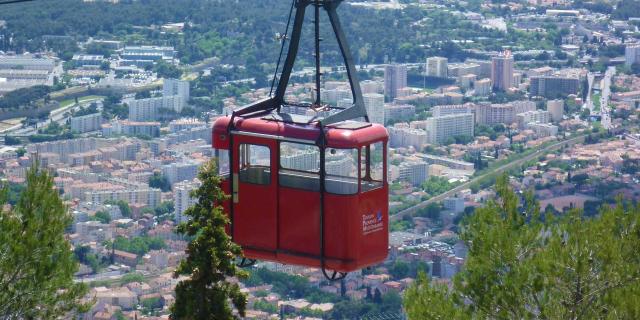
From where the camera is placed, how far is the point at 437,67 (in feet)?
202

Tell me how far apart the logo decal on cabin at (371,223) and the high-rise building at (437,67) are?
52.9 metres

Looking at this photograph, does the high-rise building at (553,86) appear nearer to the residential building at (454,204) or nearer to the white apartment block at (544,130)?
the white apartment block at (544,130)

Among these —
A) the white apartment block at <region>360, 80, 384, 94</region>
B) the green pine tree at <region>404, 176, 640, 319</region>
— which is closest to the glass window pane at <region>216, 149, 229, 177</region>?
the green pine tree at <region>404, 176, 640, 319</region>

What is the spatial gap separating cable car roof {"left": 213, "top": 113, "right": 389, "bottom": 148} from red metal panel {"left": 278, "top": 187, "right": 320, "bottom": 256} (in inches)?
10.4

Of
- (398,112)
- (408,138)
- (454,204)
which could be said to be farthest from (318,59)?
(398,112)

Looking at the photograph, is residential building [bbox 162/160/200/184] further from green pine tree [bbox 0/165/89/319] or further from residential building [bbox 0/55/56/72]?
green pine tree [bbox 0/165/89/319]

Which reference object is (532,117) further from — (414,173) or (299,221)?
(299,221)

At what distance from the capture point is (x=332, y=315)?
99.1 ft

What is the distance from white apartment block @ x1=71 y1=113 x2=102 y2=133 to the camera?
2031 inches

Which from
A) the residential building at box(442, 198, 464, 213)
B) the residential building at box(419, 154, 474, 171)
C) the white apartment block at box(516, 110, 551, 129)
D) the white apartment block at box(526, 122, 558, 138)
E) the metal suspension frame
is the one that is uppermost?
the metal suspension frame

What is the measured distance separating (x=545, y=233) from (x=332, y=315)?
21.6m

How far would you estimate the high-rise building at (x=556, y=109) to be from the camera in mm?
55341

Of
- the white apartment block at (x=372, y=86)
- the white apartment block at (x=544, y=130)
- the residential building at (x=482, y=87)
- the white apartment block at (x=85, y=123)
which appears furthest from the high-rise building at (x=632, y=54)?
the white apartment block at (x=85, y=123)

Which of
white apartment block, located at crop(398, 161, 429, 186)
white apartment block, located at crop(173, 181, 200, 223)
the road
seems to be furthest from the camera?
white apartment block, located at crop(398, 161, 429, 186)
